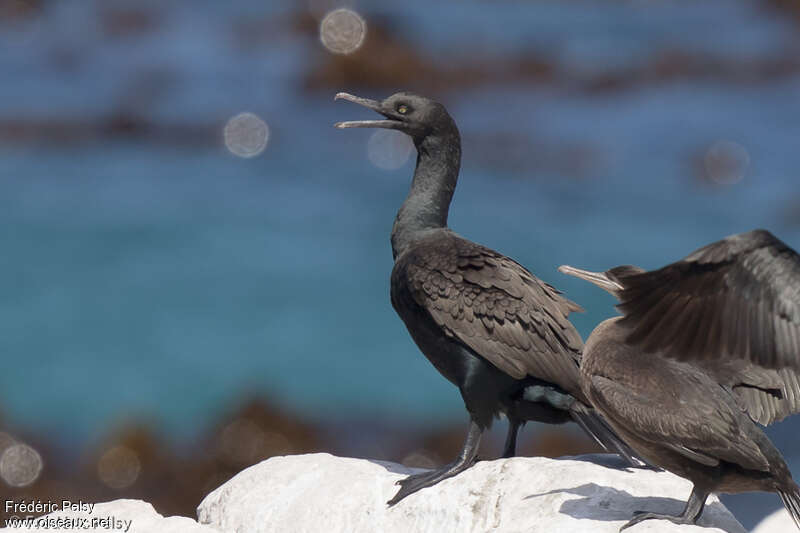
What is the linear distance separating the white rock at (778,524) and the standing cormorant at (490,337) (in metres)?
1.57

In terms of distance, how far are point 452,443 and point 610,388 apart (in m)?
6.79

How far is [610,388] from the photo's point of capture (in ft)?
15.4

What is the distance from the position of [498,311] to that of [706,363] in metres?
1.05

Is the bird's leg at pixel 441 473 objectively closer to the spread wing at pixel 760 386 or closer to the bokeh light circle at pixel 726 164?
the spread wing at pixel 760 386

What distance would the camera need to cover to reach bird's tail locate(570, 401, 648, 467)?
5465 millimetres

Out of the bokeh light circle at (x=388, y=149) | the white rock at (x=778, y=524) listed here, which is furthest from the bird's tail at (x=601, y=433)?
the bokeh light circle at (x=388, y=149)

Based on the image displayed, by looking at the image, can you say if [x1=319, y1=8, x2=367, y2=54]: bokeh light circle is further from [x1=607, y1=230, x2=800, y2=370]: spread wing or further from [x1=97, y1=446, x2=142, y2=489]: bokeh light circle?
[x1=607, y1=230, x2=800, y2=370]: spread wing

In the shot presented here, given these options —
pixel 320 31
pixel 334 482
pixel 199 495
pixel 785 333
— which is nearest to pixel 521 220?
pixel 320 31

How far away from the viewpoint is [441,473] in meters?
5.53

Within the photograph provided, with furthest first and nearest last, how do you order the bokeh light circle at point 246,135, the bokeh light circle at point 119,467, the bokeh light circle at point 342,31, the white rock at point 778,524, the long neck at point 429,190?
the bokeh light circle at point 342,31, the bokeh light circle at point 246,135, the bokeh light circle at point 119,467, the white rock at point 778,524, the long neck at point 429,190

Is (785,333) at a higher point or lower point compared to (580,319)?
higher

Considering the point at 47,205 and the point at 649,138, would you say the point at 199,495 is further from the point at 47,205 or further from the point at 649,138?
the point at 649,138

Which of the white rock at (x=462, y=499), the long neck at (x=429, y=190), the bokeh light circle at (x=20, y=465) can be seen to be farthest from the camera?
the bokeh light circle at (x=20, y=465)

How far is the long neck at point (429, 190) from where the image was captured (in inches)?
243
